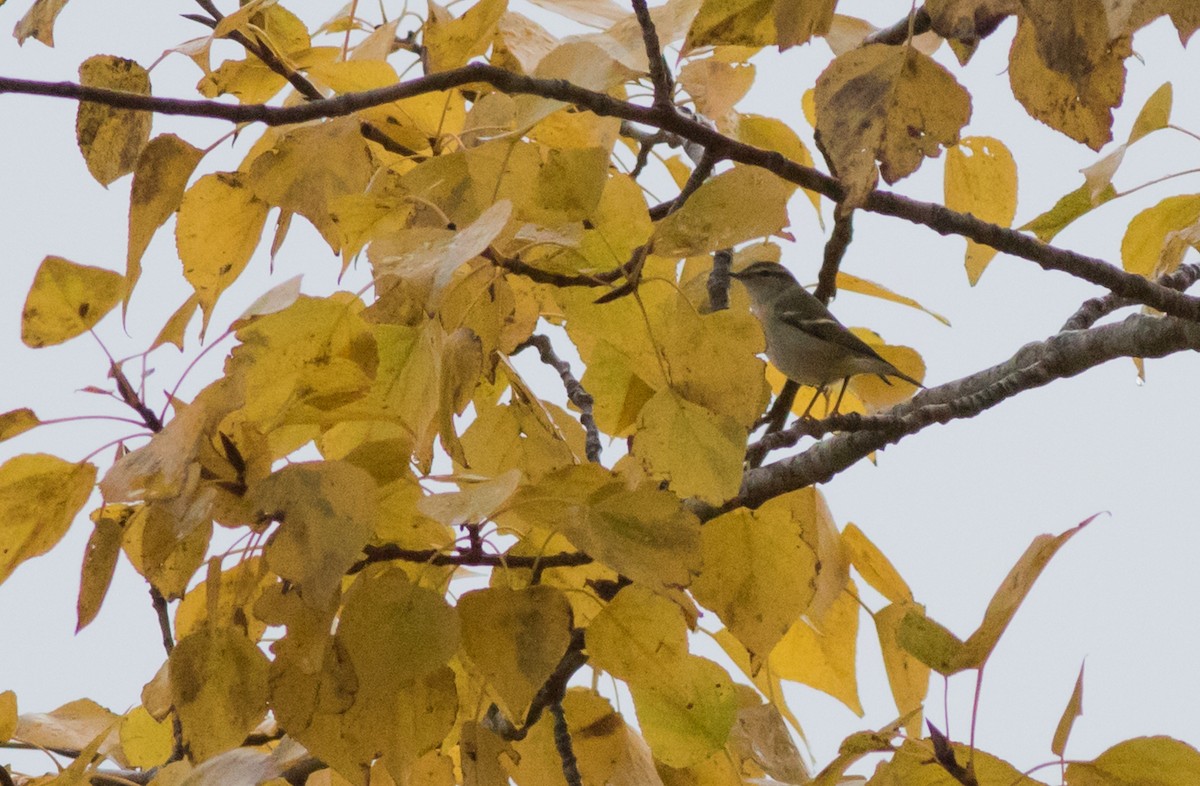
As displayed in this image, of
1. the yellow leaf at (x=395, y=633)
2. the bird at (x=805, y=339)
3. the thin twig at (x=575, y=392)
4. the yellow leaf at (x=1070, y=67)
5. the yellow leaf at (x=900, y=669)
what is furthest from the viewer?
the bird at (x=805, y=339)

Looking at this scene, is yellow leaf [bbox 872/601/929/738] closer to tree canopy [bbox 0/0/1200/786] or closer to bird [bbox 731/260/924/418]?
tree canopy [bbox 0/0/1200/786]

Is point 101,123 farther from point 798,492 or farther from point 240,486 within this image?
point 798,492

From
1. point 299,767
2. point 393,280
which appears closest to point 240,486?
point 393,280

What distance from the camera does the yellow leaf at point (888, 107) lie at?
16.8 inches

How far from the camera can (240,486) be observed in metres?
0.51

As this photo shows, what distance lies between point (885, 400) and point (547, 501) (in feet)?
1.43

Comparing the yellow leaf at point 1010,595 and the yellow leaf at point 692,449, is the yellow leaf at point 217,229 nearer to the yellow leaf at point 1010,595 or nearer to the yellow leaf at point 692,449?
the yellow leaf at point 692,449

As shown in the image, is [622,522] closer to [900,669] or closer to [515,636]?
[515,636]

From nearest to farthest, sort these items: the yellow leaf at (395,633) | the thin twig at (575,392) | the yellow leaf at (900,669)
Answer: the yellow leaf at (395,633)
the yellow leaf at (900,669)
the thin twig at (575,392)

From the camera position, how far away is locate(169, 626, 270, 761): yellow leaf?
1.75 feet

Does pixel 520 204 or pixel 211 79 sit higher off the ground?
pixel 211 79

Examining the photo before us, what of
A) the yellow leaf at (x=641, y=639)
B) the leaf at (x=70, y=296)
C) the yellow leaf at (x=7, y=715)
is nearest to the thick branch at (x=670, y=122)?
the leaf at (x=70, y=296)

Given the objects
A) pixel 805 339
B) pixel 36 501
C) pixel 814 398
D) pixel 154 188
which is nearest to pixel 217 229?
pixel 154 188

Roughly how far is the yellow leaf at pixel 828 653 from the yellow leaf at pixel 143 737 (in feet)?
1.40
